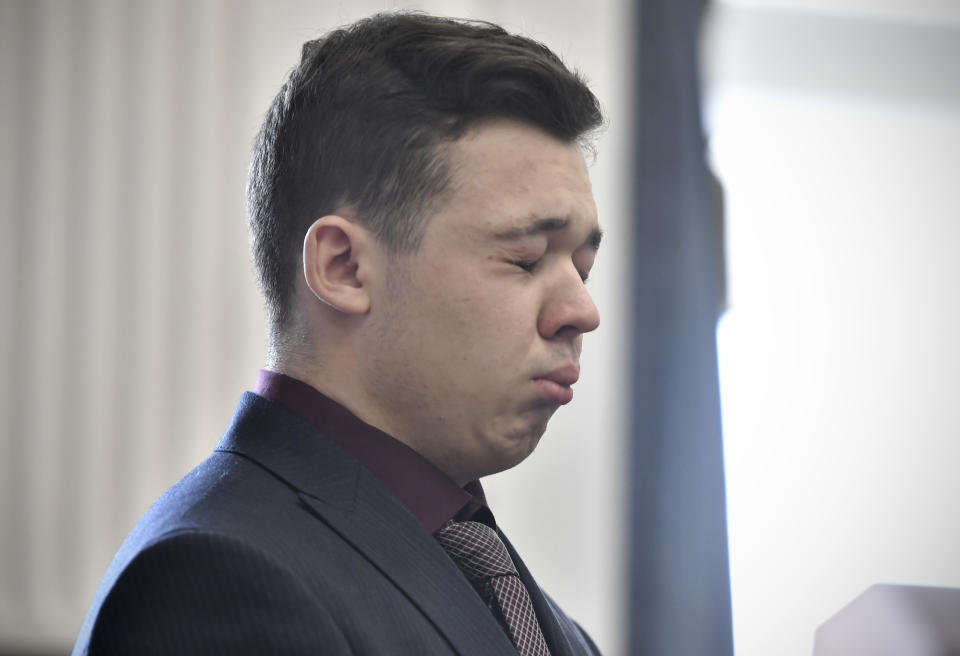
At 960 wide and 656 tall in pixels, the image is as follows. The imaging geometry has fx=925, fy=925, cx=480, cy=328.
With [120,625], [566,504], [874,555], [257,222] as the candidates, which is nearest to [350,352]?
[257,222]

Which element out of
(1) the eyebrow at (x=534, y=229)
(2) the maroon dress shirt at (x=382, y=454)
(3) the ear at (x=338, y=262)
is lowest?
(2) the maroon dress shirt at (x=382, y=454)

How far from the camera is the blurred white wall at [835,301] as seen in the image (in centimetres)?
178

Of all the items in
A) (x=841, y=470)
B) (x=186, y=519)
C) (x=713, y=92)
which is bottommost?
(x=841, y=470)

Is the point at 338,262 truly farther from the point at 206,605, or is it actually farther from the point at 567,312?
the point at 206,605

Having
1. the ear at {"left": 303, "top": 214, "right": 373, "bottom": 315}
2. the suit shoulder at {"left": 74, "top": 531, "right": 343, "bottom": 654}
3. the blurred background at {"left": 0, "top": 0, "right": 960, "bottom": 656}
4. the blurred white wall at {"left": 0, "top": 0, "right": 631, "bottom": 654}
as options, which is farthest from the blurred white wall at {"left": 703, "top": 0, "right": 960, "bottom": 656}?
the suit shoulder at {"left": 74, "top": 531, "right": 343, "bottom": 654}

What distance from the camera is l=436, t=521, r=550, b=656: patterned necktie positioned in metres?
0.82

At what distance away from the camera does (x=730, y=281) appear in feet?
6.15

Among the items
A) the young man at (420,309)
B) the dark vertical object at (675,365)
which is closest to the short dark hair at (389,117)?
the young man at (420,309)

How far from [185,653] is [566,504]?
130 centimetres

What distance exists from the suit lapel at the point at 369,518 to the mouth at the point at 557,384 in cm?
16

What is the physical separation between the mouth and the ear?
0.17m

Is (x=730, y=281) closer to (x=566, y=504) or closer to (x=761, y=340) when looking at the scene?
(x=761, y=340)

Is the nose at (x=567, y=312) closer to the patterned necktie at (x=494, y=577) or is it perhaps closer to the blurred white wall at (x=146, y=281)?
the patterned necktie at (x=494, y=577)

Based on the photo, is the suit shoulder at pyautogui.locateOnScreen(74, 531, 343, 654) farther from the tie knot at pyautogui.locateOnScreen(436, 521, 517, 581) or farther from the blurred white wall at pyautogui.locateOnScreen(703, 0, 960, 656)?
the blurred white wall at pyautogui.locateOnScreen(703, 0, 960, 656)
